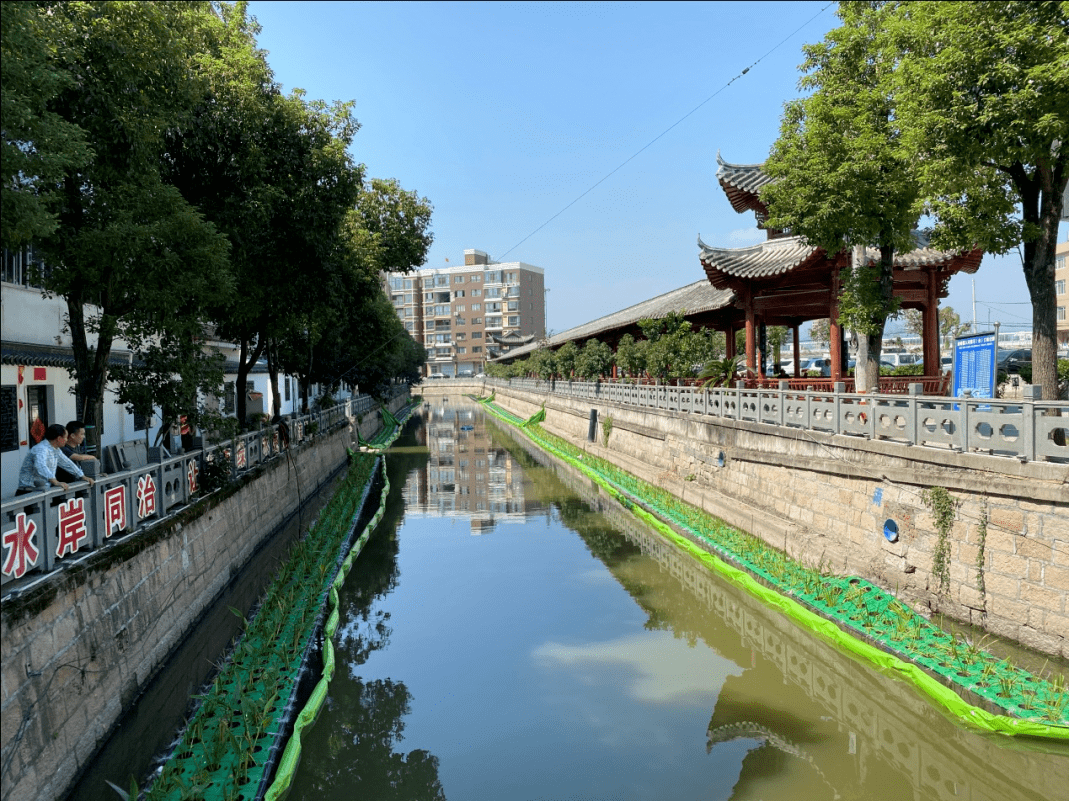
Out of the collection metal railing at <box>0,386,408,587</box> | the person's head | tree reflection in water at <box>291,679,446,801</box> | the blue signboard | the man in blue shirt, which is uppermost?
the blue signboard

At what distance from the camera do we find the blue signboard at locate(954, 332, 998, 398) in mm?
12148

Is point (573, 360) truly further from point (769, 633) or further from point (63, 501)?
point (63, 501)

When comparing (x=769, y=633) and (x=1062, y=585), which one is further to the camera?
(x=769, y=633)

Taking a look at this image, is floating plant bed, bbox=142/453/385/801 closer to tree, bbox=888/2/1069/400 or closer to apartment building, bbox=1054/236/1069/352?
tree, bbox=888/2/1069/400

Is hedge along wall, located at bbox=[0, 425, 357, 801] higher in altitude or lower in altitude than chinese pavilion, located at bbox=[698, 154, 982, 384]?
lower

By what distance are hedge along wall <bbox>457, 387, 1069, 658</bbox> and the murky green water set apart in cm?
142

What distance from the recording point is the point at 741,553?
42.7 ft

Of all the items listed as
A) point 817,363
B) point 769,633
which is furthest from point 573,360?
point 769,633

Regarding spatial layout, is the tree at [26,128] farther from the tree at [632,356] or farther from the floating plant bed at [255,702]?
the tree at [632,356]

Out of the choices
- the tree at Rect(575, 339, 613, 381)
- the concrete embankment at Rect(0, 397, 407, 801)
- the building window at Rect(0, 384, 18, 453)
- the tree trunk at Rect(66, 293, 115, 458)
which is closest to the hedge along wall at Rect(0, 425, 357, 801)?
the concrete embankment at Rect(0, 397, 407, 801)

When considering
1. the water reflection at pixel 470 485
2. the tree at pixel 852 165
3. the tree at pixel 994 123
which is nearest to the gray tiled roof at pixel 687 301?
the water reflection at pixel 470 485

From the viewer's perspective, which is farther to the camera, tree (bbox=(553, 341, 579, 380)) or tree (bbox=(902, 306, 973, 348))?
tree (bbox=(902, 306, 973, 348))

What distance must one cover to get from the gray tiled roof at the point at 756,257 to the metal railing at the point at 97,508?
41.4 ft

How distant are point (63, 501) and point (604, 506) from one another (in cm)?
1476
